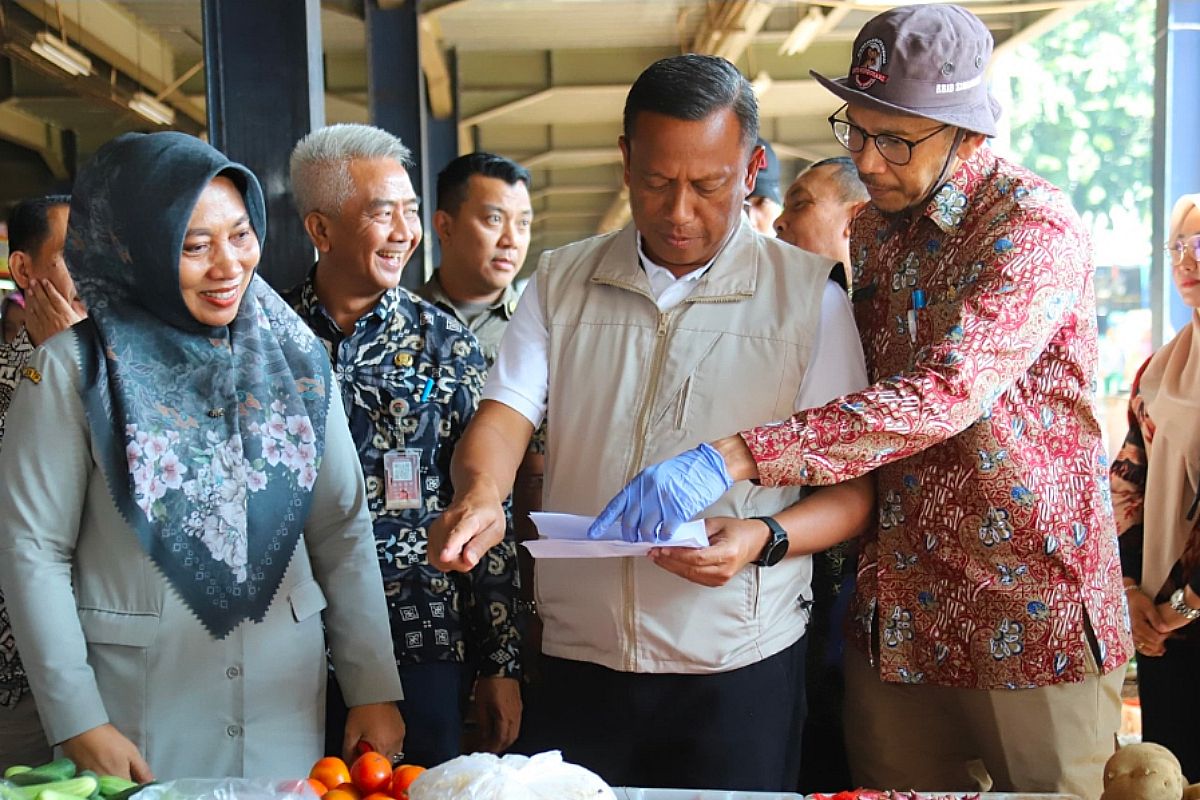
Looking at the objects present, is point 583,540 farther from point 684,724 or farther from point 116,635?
point 116,635

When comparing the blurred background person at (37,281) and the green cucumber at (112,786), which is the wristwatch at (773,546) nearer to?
the green cucumber at (112,786)

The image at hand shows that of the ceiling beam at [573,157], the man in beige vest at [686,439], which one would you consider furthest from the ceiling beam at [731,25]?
the man in beige vest at [686,439]

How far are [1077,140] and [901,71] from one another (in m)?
10.1

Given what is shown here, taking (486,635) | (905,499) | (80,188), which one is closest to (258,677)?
(486,635)

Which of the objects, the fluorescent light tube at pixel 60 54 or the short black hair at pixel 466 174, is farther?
the fluorescent light tube at pixel 60 54

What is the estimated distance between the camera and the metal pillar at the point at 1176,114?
17.0 ft

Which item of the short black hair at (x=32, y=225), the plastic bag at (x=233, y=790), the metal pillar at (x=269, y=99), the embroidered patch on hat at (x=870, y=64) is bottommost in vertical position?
the plastic bag at (x=233, y=790)

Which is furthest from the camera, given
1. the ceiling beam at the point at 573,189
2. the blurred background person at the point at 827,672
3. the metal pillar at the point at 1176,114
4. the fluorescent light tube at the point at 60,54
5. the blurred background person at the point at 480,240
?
the ceiling beam at the point at 573,189

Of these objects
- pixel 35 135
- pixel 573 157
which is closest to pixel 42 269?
pixel 35 135

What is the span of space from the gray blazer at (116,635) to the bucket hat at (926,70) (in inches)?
47.7

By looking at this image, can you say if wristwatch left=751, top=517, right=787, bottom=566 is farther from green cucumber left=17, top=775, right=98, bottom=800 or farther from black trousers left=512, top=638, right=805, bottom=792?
green cucumber left=17, top=775, right=98, bottom=800

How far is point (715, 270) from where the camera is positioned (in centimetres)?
193

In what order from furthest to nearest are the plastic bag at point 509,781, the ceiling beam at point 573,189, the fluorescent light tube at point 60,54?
the ceiling beam at point 573,189, the fluorescent light tube at point 60,54, the plastic bag at point 509,781

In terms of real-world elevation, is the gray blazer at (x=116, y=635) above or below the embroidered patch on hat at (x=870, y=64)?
below
